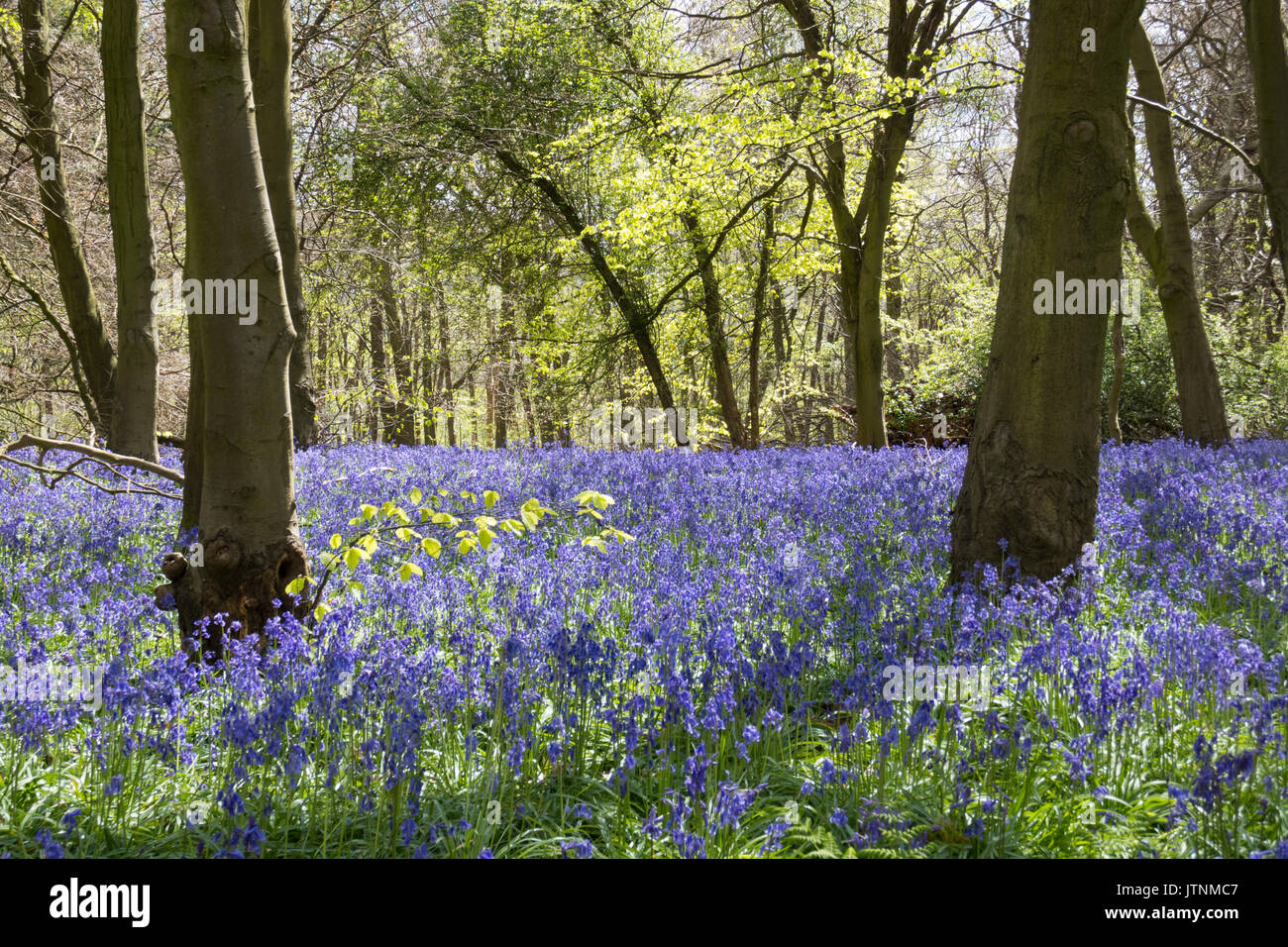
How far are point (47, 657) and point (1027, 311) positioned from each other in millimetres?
4901

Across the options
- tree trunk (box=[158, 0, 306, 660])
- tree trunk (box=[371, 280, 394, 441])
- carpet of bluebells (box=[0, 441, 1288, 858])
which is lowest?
carpet of bluebells (box=[0, 441, 1288, 858])

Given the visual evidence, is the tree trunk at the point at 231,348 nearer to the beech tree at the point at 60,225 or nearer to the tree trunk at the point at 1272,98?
the beech tree at the point at 60,225

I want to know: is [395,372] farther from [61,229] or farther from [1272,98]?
[1272,98]

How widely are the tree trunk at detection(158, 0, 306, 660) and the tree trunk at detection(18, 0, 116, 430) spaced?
8.69 meters

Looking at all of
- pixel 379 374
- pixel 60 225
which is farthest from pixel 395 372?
pixel 60 225

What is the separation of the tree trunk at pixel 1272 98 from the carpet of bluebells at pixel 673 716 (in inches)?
201

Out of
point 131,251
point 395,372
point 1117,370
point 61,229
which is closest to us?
point 131,251

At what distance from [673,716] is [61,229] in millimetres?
11912

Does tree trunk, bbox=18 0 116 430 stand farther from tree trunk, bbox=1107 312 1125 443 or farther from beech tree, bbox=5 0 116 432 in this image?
tree trunk, bbox=1107 312 1125 443

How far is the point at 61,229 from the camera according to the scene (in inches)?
443

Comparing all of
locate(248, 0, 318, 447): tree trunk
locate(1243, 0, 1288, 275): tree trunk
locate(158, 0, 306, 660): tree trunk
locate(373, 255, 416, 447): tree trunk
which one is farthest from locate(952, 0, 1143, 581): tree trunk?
locate(373, 255, 416, 447): tree trunk

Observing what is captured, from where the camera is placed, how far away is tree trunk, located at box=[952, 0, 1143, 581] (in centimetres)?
454

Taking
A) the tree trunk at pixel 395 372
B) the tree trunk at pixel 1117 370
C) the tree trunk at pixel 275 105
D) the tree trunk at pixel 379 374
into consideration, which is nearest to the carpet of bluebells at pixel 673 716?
the tree trunk at pixel 275 105

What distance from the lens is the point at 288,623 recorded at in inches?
143
